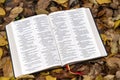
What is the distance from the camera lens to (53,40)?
4.82ft

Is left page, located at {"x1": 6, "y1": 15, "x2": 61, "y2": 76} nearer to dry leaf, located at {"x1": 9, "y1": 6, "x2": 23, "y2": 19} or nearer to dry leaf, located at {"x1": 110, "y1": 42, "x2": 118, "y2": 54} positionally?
dry leaf, located at {"x1": 9, "y1": 6, "x2": 23, "y2": 19}

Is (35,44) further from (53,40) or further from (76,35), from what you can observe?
(76,35)

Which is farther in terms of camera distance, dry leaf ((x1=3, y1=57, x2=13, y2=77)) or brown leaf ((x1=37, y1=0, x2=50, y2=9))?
brown leaf ((x1=37, y1=0, x2=50, y2=9))

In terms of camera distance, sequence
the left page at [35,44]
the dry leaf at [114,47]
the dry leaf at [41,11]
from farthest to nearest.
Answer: the dry leaf at [41,11] < the dry leaf at [114,47] < the left page at [35,44]

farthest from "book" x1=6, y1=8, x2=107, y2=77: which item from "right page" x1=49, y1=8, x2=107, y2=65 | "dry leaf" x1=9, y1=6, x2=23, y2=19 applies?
"dry leaf" x1=9, y1=6, x2=23, y2=19

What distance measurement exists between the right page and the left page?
0.04m

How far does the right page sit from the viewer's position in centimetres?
143

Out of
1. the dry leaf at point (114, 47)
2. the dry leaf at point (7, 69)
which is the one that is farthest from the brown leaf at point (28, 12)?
the dry leaf at point (114, 47)

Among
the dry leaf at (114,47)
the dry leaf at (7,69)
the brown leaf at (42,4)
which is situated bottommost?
the dry leaf at (7,69)

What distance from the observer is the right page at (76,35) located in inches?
56.4

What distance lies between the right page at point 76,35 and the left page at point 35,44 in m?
0.04

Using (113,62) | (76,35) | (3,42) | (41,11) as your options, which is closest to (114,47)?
(113,62)

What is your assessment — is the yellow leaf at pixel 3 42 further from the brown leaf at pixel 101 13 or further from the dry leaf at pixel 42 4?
the brown leaf at pixel 101 13

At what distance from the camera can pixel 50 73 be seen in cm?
143
